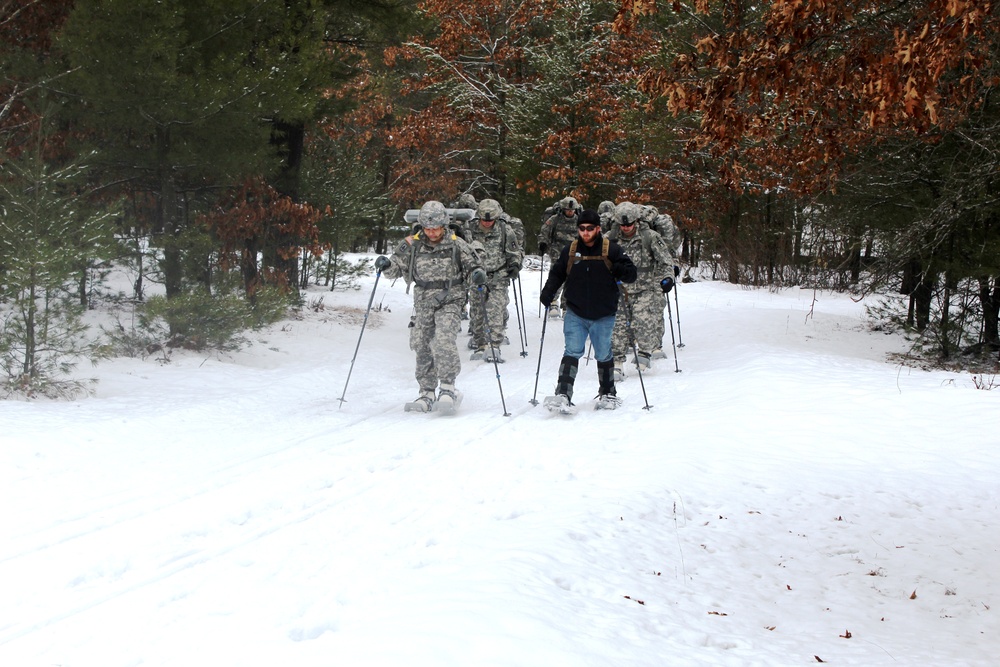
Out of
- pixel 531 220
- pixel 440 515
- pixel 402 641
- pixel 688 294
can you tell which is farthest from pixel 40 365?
pixel 531 220

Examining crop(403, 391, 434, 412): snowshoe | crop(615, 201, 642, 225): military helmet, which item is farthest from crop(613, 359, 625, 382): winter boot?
crop(403, 391, 434, 412): snowshoe

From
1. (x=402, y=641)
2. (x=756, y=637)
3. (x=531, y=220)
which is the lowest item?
(x=756, y=637)

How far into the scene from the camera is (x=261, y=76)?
11820 millimetres

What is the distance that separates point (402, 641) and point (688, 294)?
20785 mm

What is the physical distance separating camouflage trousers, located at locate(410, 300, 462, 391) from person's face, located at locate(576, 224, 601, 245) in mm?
1702

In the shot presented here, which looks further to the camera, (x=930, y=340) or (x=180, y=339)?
(x=930, y=340)

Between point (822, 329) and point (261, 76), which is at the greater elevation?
point (261, 76)

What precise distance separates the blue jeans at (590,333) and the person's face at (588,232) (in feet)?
2.78

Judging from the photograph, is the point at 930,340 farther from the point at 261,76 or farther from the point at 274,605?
the point at 274,605

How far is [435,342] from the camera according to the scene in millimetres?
10172

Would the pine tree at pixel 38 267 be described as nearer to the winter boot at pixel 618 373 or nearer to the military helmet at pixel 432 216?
the military helmet at pixel 432 216

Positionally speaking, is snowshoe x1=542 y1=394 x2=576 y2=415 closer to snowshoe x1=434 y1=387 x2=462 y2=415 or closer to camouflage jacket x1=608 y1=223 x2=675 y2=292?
snowshoe x1=434 y1=387 x2=462 y2=415

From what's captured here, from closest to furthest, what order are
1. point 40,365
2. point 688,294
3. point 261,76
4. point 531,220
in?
1. point 40,365
2. point 261,76
3. point 688,294
4. point 531,220

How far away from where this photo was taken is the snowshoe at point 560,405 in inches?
378
